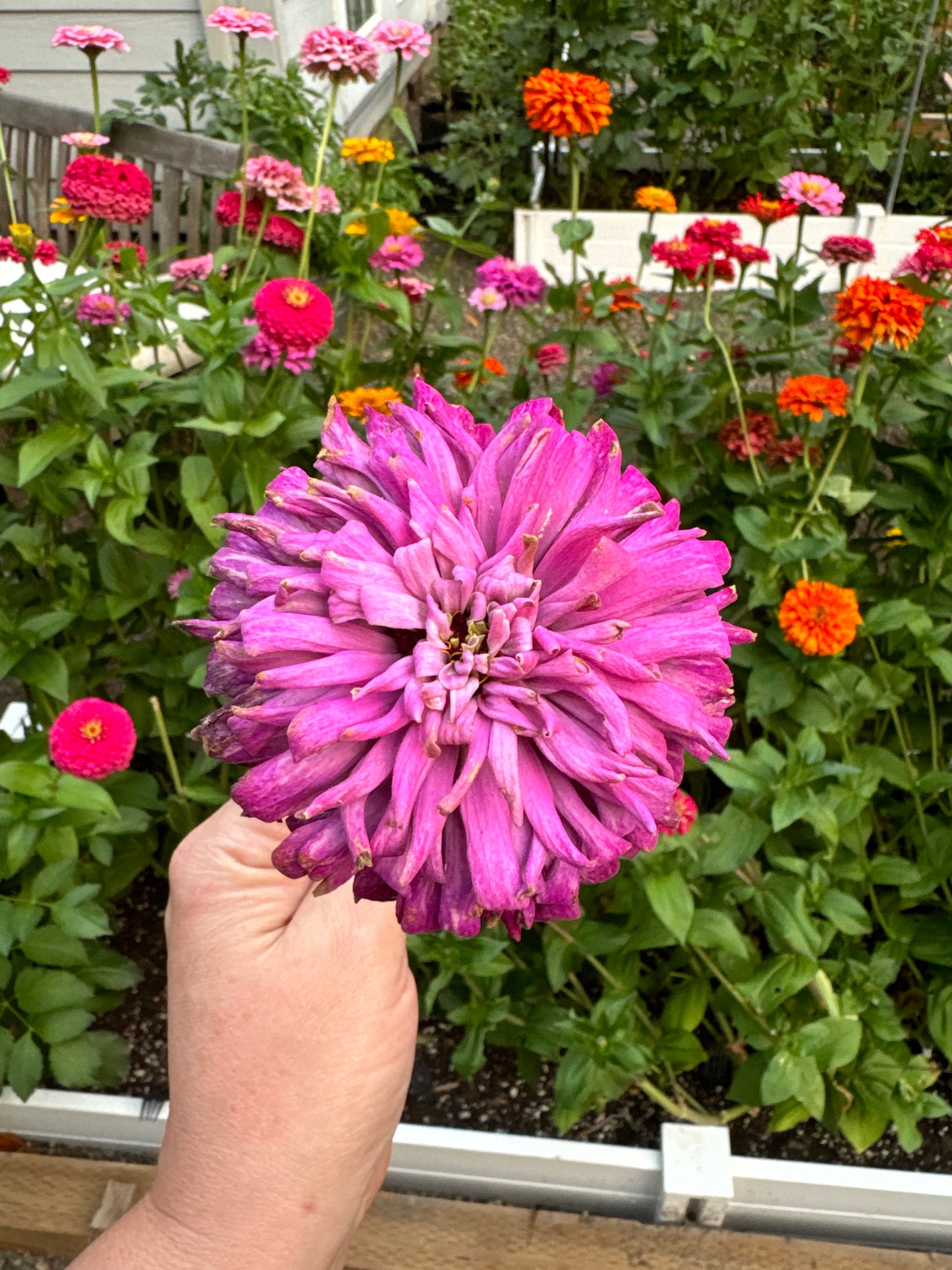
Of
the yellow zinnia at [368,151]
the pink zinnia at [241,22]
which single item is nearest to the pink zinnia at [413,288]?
the yellow zinnia at [368,151]

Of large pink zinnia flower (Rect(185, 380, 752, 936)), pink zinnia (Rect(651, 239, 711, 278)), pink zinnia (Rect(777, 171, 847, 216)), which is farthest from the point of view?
pink zinnia (Rect(777, 171, 847, 216))

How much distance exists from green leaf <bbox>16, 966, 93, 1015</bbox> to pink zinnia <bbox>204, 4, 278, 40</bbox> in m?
1.33

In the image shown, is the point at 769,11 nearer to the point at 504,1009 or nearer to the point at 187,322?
the point at 187,322

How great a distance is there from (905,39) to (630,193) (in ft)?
3.51

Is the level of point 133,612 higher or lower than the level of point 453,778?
lower

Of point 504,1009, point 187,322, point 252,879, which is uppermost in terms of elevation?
point 187,322

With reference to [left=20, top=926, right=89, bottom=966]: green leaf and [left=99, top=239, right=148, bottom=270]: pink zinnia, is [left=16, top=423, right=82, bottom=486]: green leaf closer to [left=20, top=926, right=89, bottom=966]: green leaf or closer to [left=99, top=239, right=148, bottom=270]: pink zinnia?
[left=99, top=239, right=148, bottom=270]: pink zinnia

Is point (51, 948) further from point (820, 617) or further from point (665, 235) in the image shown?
point (665, 235)

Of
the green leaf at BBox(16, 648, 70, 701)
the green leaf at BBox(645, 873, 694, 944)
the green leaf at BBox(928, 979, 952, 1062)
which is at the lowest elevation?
the green leaf at BBox(928, 979, 952, 1062)

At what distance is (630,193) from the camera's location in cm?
397

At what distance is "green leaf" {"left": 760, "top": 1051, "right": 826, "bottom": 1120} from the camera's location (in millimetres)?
1096

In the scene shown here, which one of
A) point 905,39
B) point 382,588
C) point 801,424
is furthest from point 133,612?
point 905,39

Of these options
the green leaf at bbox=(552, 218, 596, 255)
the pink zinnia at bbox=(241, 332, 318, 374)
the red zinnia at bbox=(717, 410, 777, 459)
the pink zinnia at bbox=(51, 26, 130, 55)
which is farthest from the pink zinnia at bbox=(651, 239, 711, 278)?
the pink zinnia at bbox=(51, 26, 130, 55)

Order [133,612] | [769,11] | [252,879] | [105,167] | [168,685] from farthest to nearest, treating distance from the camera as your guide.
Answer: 1. [769,11]
2. [133,612]
3. [168,685]
4. [105,167]
5. [252,879]
